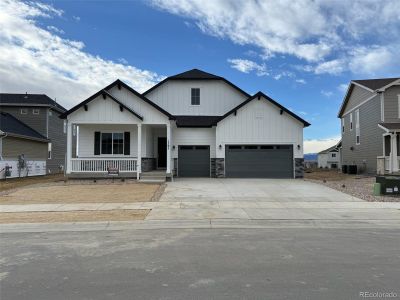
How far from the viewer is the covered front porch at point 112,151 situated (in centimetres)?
2097

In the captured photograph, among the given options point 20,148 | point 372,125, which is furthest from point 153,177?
point 372,125

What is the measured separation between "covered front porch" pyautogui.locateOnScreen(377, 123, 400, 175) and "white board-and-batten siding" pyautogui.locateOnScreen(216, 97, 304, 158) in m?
5.79

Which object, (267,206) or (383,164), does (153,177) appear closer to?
(267,206)

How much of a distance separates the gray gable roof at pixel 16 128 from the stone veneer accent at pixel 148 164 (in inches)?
420

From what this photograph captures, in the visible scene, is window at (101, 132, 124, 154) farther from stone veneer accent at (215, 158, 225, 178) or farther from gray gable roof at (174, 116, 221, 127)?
stone veneer accent at (215, 158, 225, 178)

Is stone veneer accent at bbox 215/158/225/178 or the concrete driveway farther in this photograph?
stone veneer accent at bbox 215/158/225/178

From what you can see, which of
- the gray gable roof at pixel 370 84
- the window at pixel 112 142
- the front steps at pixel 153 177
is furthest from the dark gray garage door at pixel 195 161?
the gray gable roof at pixel 370 84

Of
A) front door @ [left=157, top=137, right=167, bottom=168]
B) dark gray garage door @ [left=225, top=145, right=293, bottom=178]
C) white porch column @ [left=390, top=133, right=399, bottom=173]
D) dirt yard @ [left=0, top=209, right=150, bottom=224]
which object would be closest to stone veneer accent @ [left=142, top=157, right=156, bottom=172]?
front door @ [left=157, top=137, right=167, bottom=168]

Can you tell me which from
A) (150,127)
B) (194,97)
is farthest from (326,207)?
(194,97)

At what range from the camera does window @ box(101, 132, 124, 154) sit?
22.5 m

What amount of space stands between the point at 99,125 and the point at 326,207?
15.5 meters

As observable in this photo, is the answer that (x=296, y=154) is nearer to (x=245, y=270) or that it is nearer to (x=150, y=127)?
(x=150, y=127)

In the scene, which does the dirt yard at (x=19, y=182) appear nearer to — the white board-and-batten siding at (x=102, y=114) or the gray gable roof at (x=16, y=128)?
the gray gable roof at (x=16, y=128)

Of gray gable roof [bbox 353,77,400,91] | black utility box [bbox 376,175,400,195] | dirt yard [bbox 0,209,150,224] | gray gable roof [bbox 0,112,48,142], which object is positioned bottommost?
dirt yard [bbox 0,209,150,224]
